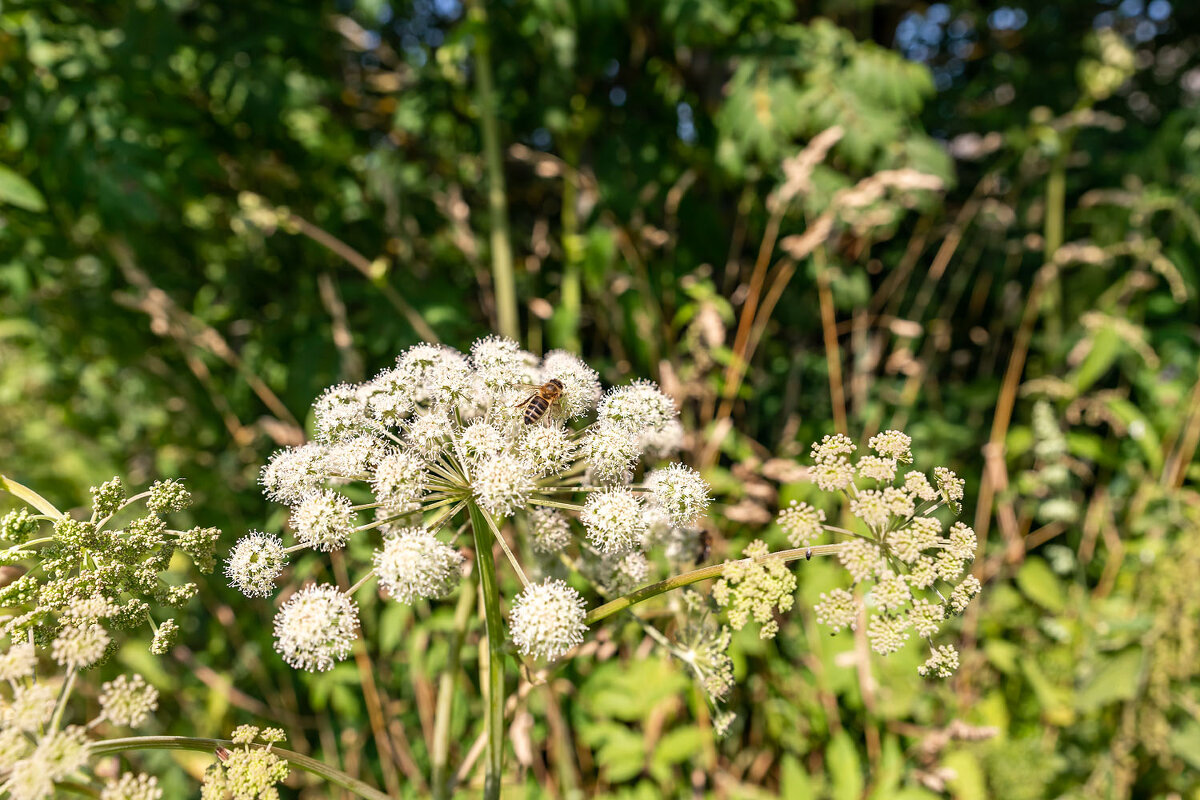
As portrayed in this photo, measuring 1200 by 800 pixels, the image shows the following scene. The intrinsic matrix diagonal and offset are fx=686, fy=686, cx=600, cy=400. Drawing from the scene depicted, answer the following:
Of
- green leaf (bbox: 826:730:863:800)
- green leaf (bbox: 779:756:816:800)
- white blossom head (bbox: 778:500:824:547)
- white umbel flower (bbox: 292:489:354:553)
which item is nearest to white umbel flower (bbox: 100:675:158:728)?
white umbel flower (bbox: 292:489:354:553)

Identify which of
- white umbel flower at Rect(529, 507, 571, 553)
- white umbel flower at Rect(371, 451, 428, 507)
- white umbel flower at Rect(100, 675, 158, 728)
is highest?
white umbel flower at Rect(371, 451, 428, 507)

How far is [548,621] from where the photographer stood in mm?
1382

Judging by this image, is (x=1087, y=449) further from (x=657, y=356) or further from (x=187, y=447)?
(x=187, y=447)

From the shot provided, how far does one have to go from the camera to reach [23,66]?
3.17 m

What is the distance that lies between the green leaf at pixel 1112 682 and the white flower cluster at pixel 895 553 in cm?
252

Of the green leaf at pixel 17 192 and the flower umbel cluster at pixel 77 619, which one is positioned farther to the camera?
the green leaf at pixel 17 192

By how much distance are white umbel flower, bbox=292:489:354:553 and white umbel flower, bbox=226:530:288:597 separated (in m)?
0.06

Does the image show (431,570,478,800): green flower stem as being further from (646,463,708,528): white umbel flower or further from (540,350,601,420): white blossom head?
(646,463,708,528): white umbel flower

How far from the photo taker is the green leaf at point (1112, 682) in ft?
10.2

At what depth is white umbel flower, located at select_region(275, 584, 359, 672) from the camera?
1.33 meters

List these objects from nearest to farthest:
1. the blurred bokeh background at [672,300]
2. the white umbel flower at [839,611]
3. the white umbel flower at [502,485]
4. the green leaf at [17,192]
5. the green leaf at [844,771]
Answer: the white umbel flower at [839,611], the white umbel flower at [502,485], the green leaf at [17,192], the green leaf at [844,771], the blurred bokeh background at [672,300]

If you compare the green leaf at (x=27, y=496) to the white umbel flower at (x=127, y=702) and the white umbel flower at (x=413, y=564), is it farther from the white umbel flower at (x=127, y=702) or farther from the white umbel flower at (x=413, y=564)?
the white umbel flower at (x=413, y=564)

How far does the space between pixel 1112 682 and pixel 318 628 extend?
139 inches

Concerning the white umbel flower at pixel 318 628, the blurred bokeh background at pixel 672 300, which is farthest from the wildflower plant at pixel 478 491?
the blurred bokeh background at pixel 672 300
